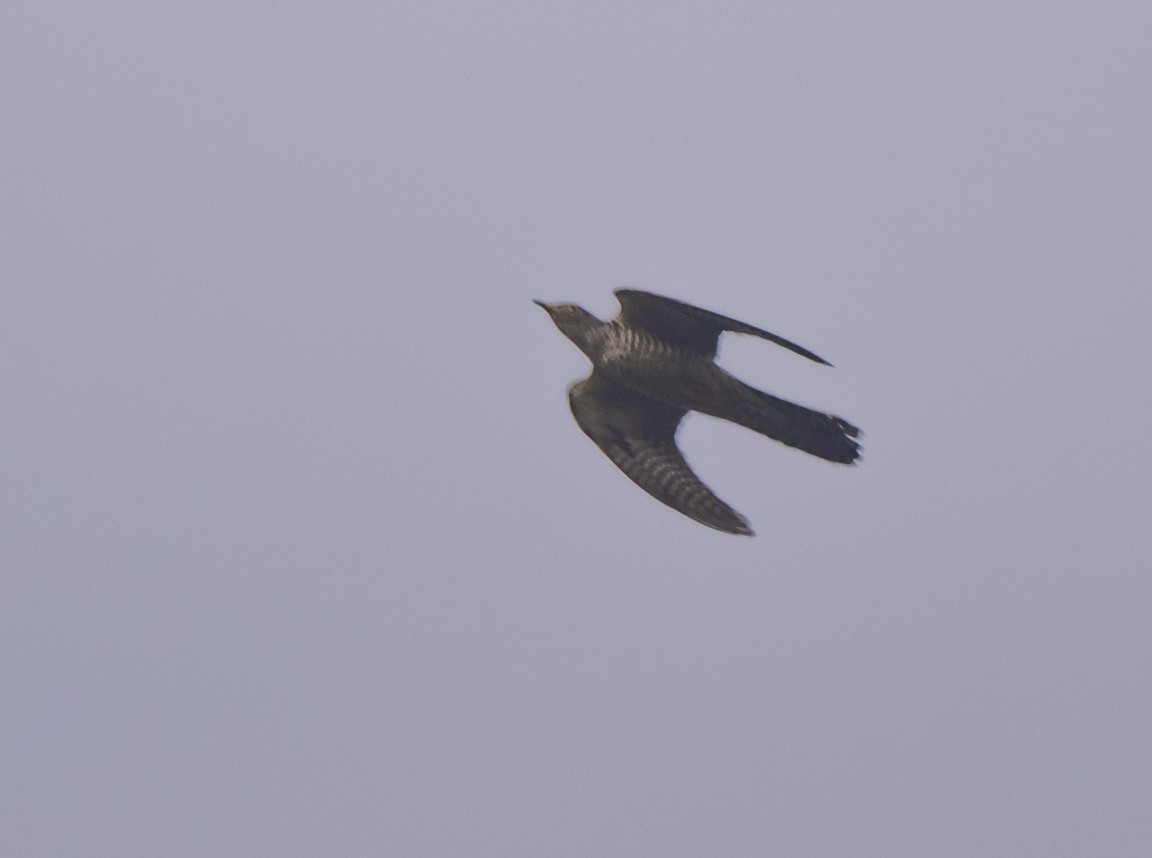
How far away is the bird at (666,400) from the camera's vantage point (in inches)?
510

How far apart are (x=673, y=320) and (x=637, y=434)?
144cm

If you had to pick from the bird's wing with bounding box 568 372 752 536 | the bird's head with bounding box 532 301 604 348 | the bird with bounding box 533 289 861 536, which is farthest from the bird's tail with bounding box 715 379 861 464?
the bird's head with bounding box 532 301 604 348

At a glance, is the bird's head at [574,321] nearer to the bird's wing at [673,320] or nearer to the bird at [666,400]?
the bird at [666,400]

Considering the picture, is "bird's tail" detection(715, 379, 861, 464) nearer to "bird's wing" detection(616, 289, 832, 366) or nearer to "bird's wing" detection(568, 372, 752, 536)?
"bird's wing" detection(616, 289, 832, 366)

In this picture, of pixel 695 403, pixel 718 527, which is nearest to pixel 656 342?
pixel 695 403

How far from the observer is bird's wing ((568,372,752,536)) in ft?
45.4

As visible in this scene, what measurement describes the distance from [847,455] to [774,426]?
570 millimetres

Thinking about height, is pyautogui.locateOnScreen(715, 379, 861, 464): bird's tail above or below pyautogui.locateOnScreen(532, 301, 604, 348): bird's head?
below

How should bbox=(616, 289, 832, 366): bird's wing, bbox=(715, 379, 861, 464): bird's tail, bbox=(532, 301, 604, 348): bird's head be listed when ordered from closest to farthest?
1. bbox=(616, 289, 832, 366): bird's wing
2. bbox=(715, 379, 861, 464): bird's tail
3. bbox=(532, 301, 604, 348): bird's head

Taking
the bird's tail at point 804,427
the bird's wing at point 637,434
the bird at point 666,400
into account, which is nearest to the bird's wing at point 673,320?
the bird at point 666,400

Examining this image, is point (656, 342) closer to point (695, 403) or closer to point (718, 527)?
point (695, 403)

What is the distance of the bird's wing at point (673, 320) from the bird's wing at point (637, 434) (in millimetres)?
815

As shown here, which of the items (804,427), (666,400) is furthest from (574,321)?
(804,427)

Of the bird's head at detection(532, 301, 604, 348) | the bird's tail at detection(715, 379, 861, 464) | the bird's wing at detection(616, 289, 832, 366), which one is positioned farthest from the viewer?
the bird's head at detection(532, 301, 604, 348)
